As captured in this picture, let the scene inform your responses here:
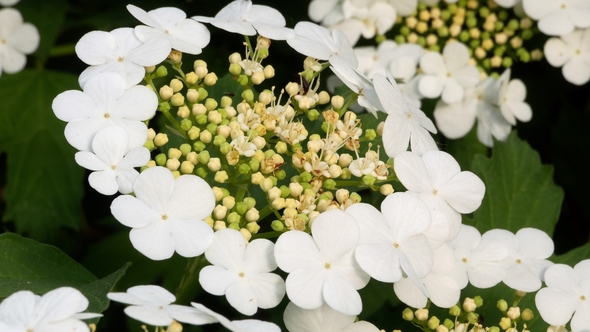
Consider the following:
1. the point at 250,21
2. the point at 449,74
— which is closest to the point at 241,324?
the point at 250,21

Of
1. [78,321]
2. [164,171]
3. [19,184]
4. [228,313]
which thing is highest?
[164,171]

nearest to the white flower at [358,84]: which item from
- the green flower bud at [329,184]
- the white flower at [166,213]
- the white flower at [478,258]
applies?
the green flower bud at [329,184]

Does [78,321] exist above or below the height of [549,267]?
above

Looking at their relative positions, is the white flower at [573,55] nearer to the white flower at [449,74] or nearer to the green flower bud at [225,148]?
the white flower at [449,74]

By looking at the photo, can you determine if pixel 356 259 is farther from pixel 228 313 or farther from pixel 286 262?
pixel 228 313

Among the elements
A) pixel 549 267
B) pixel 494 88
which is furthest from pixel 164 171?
pixel 494 88
